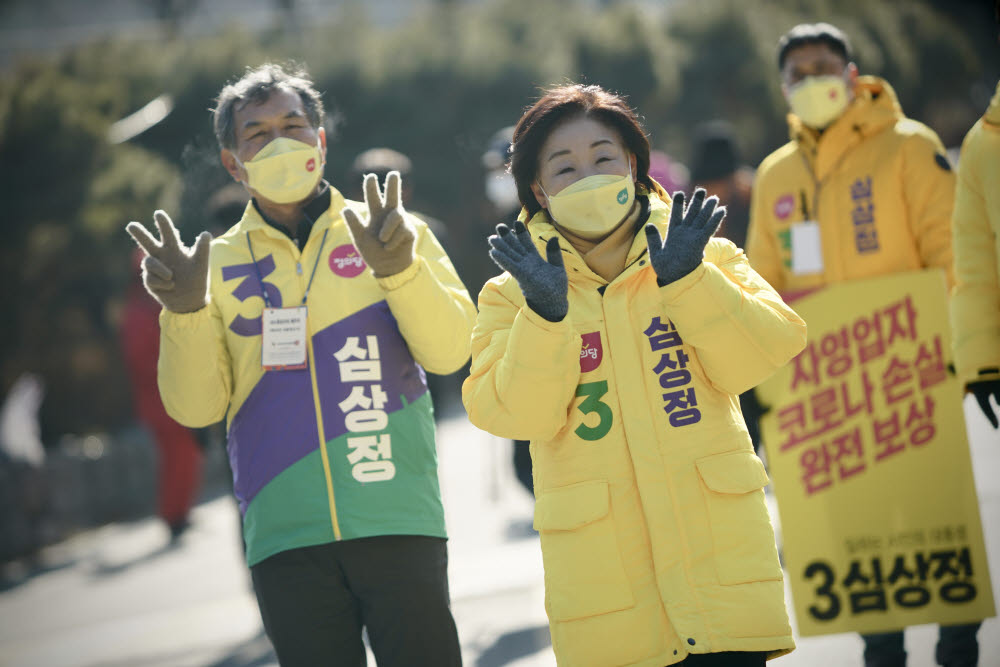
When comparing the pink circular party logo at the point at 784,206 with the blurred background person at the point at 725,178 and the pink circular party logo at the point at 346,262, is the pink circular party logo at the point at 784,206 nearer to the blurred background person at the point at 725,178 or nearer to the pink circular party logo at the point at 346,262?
the pink circular party logo at the point at 346,262

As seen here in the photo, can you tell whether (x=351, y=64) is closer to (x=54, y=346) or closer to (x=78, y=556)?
(x=54, y=346)

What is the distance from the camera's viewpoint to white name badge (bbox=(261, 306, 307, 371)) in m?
3.39

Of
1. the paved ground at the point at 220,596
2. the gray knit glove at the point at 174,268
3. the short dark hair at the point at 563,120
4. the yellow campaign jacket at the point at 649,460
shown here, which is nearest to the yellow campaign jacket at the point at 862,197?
the paved ground at the point at 220,596

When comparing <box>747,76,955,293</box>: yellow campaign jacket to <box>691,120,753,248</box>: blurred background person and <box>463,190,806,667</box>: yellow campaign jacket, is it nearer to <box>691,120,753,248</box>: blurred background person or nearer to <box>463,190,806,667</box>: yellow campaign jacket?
<box>463,190,806,667</box>: yellow campaign jacket

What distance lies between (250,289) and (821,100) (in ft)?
7.68

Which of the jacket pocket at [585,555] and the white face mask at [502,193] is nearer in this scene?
the jacket pocket at [585,555]

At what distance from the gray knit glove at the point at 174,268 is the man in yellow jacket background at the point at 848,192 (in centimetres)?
228

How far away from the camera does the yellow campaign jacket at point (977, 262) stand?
3.59 metres

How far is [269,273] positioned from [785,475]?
2.14 metres

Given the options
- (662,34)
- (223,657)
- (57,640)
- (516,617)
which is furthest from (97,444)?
(662,34)

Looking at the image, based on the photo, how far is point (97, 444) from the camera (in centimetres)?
1116

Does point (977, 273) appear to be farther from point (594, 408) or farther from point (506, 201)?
Result: point (506, 201)

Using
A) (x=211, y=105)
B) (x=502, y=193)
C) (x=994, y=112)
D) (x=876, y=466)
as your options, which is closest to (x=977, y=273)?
(x=994, y=112)

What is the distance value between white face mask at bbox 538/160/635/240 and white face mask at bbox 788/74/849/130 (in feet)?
6.34
